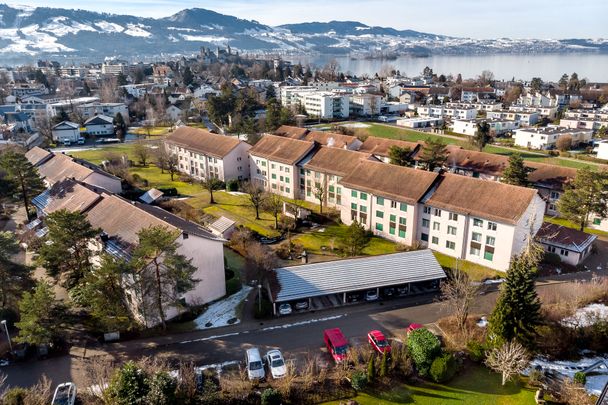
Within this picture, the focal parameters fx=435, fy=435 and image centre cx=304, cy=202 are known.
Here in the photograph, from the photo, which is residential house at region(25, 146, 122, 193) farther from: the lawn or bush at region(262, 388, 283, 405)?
the lawn

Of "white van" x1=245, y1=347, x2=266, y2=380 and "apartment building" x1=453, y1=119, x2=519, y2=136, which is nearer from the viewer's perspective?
"white van" x1=245, y1=347, x2=266, y2=380

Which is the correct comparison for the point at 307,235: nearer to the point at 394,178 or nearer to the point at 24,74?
the point at 394,178

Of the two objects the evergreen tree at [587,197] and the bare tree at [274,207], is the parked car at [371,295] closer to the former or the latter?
the bare tree at [274,207]

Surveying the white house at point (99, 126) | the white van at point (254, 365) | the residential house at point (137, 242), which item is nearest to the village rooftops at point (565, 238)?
the white van at point (254, 365)

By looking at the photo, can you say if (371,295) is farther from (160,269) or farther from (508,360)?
(160,269)

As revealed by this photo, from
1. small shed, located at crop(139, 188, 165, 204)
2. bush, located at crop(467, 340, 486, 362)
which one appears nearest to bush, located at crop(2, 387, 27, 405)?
bush, located at crop(467, 340, 486, 362)
